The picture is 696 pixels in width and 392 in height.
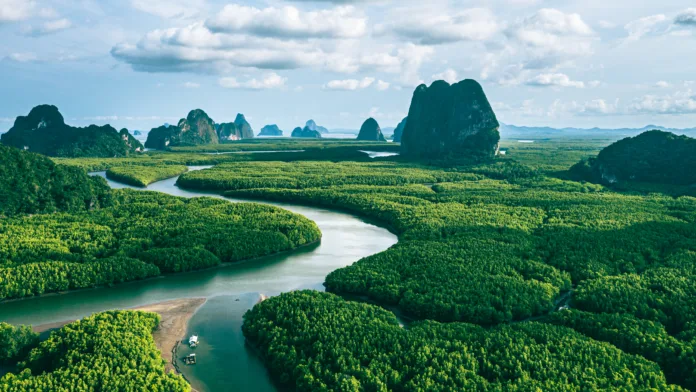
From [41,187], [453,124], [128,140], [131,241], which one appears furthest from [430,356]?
[128,140]

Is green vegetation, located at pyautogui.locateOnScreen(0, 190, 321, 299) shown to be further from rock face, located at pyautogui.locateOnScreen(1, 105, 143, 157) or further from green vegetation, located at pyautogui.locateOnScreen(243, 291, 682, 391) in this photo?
rock face, located at pyautogui.locateOnScreen(1, 105, 143, 157)

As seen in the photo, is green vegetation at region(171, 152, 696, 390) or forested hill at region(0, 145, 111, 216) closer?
green vegetation at region(171, 152, 696, 390)

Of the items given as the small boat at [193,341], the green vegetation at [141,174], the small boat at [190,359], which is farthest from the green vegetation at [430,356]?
the green vegetation at [141,174]

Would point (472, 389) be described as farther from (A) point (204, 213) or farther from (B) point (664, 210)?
(B) point (664, 210)

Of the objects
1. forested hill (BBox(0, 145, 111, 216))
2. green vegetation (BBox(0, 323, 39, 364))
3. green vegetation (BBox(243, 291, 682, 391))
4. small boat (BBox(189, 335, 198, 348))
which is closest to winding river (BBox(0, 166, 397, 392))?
small boat (BBox(189, 335, 198, 348))

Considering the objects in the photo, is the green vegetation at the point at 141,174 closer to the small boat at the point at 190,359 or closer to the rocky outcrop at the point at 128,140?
the rocky outcrop at the point at 128,140

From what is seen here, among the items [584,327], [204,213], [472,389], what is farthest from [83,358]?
[204,213]
